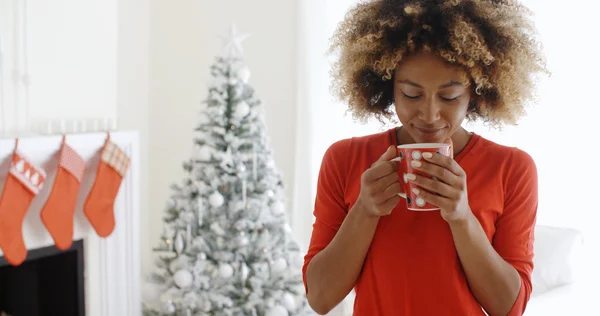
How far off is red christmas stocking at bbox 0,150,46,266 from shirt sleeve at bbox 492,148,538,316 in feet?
6.64

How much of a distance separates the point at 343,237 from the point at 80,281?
2299mm

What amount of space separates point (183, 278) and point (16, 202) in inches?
30.7

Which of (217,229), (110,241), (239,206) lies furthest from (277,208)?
(110,241)

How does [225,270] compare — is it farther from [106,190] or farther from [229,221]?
[106,190]

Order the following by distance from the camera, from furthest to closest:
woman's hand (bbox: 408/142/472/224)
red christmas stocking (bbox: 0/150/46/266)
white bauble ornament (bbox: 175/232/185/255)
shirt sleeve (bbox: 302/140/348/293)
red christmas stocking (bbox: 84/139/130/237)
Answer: white bauble ornament (bbox: 175/232/185/255) < red christmas stocking (bbox: 84/139/130/237) < red christmas stocking (bbox: 0/150/46/266) < shirt sleeve (bbox: 302/140/348/293) < woman's hand (bbox: 408/142/472/224)

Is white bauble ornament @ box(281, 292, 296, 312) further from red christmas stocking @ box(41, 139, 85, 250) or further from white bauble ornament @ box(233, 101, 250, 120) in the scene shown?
red christmas stocking @ box(41, 139, 85, 250)

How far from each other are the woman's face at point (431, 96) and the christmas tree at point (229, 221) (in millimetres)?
1917

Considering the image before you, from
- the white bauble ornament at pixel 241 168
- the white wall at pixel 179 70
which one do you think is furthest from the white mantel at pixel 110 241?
the white wall at pixel 179 70

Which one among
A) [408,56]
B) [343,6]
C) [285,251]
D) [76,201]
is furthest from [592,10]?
[76,201]

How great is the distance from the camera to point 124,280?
3.07 meters

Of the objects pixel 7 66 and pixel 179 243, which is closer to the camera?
pixel 7 66

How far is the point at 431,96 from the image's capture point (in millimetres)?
967

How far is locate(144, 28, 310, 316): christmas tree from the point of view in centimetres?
289

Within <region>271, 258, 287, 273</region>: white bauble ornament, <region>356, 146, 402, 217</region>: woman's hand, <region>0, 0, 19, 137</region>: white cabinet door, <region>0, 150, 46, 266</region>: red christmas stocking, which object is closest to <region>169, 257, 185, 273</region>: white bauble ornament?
<region>271, 258, 287, 273</region>: white bauble ornament
